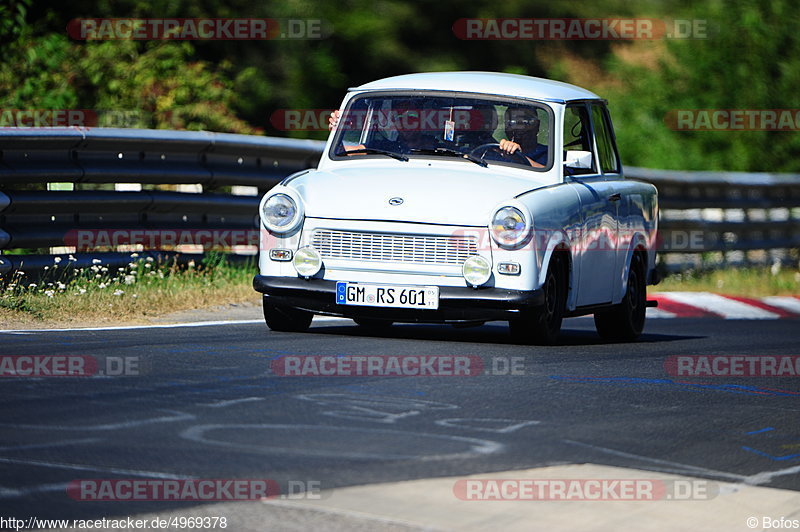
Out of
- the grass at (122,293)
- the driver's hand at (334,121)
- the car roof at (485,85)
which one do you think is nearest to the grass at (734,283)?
the grass at (122,293)

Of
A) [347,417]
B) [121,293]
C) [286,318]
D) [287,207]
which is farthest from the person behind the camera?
[121,293]

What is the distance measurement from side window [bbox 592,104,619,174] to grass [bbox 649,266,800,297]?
639 centimetres

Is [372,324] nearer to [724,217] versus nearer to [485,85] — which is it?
[485,85]

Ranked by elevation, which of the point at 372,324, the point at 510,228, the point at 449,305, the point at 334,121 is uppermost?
the point at 334,121

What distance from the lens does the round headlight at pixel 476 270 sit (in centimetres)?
→ 960

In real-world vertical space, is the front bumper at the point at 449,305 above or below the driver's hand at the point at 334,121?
below

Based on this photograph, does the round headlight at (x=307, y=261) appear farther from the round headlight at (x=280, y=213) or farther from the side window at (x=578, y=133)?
the side window at (x=578, y=133)

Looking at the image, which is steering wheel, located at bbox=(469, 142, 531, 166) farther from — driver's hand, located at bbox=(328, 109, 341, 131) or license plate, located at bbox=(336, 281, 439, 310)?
license plate, located at bbox=(336, 281, 439, 310)

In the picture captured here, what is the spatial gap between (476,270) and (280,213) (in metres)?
1.38

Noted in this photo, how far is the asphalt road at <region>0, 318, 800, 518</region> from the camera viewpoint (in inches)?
230

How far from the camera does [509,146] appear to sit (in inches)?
420

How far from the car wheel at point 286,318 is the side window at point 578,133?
2111 mm

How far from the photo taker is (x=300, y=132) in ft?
111

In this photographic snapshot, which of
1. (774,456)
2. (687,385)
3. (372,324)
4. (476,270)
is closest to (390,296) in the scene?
(476,270)
